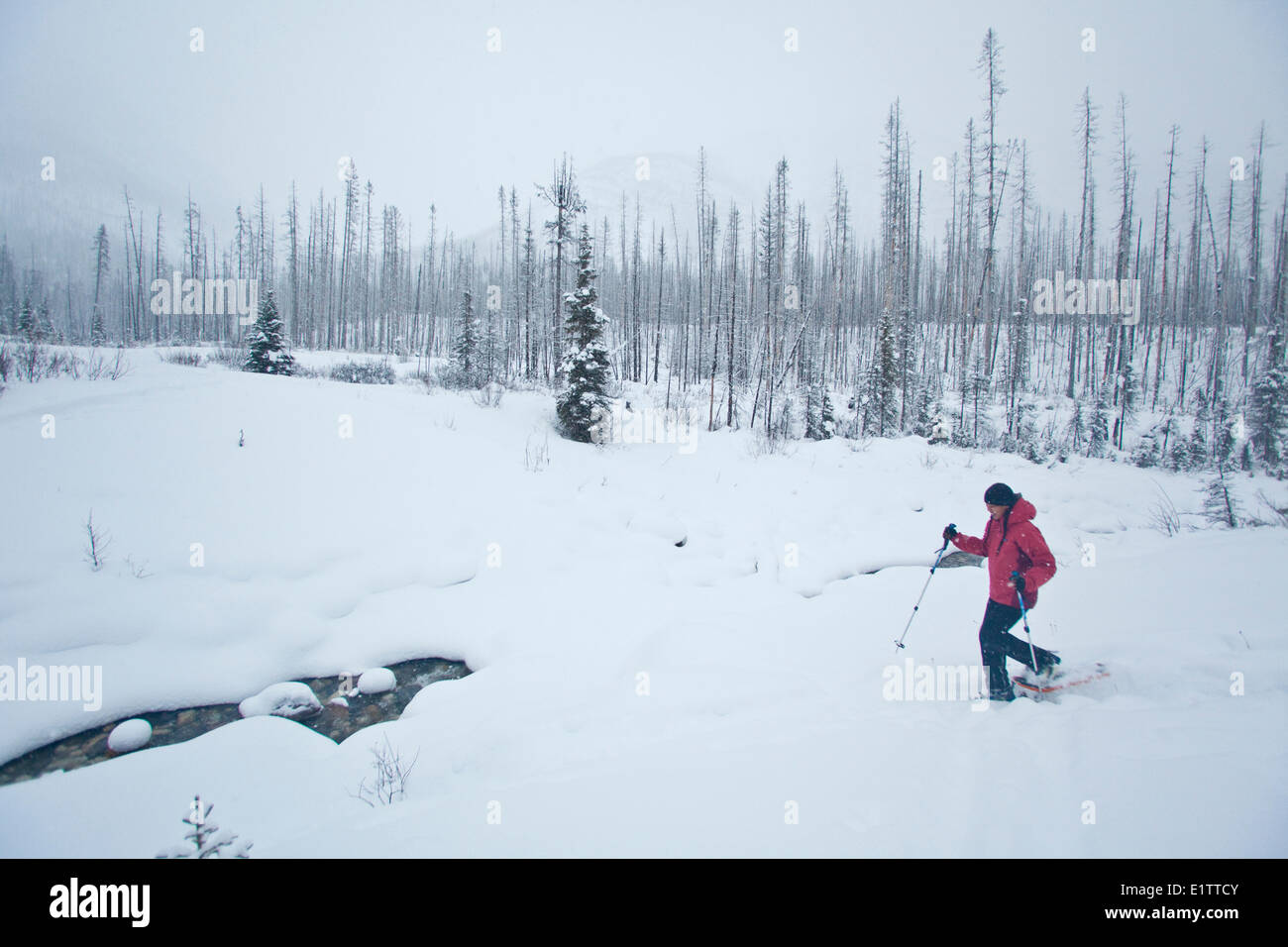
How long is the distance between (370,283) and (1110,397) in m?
61.4

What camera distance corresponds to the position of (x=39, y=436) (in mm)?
6422

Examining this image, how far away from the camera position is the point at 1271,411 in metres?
17.0

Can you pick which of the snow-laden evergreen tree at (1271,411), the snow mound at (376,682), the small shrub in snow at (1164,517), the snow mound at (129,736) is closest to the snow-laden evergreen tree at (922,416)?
the small shrub in snow at (1164,517)

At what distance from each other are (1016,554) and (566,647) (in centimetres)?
477

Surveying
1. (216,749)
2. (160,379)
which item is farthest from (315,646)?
(160,379)

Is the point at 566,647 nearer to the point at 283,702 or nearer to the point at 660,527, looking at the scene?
the point at 283,702

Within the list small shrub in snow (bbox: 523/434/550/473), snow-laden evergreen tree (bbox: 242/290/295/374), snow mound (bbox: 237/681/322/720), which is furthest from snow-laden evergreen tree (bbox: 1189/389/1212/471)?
snow-laden evergreen tree (bbox: 242/290/295/374)

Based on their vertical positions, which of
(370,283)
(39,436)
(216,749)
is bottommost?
(216,749)

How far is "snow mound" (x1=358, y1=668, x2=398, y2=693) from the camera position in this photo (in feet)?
16.9

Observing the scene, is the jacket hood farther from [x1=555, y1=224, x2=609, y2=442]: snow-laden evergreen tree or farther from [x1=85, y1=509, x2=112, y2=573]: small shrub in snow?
[x1=555, y1=224, x2=609, y2=442]: snow-laden evergreen tree

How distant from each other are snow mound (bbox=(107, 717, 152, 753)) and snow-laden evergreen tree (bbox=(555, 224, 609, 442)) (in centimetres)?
966

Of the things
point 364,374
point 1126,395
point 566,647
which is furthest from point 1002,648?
point 1126,395

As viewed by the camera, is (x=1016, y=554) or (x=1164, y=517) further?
(x=1164, y=517)

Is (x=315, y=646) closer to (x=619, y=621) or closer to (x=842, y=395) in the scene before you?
(x=619, y=621)
